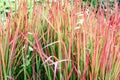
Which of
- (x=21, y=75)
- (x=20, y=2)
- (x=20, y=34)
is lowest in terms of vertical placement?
(x=21, y=75)

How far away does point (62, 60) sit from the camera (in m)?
1.60

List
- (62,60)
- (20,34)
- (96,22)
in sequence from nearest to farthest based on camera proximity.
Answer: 1. (62,60)
2. (20,34)
3. (96,22)

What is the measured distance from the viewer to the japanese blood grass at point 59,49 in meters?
1.66

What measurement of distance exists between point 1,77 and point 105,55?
59 centimetres

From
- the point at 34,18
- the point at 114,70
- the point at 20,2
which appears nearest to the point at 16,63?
the point at 34,18

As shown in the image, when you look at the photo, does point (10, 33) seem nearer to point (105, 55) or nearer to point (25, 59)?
point (25, 59)

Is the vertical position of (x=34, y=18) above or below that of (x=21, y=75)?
above

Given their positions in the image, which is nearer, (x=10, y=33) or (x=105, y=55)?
(x=105, y=55)

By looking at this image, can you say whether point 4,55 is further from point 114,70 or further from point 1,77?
point 114,70

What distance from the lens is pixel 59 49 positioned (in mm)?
1734

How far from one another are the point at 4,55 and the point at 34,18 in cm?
38

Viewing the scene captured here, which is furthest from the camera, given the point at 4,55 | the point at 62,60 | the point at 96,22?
the point at 96,22

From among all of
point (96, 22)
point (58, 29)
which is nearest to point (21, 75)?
point (58, 29)

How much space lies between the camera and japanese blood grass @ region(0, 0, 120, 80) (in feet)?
5.45
